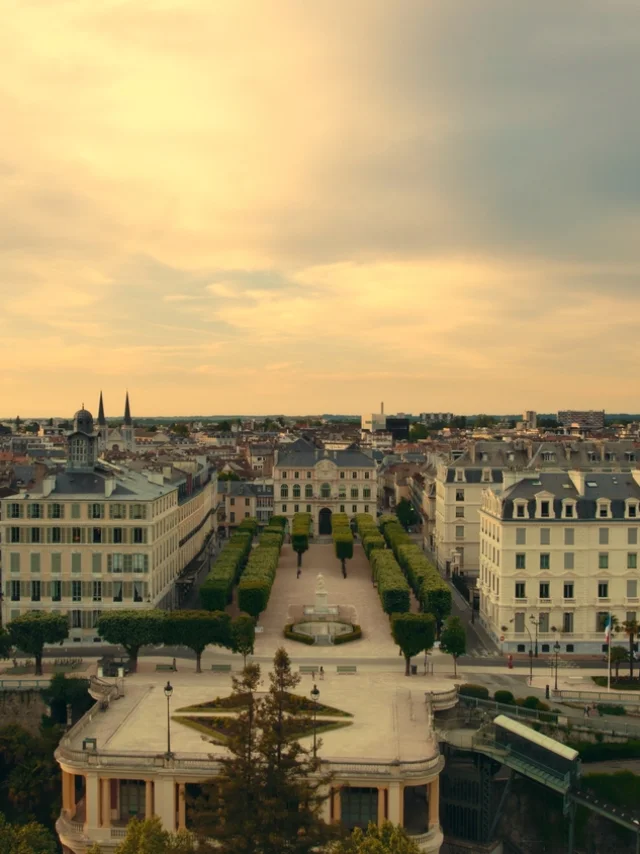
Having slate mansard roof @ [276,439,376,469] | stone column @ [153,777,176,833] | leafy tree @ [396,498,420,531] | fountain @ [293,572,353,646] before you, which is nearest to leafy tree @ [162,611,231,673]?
fountain @ [293,572,353,646]

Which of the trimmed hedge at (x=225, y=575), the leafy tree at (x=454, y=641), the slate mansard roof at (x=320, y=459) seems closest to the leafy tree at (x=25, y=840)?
the leafy tree at (x=454, y=641)

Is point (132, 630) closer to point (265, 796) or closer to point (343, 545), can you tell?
point (265, 796)

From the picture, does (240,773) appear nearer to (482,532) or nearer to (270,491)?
(482,532)

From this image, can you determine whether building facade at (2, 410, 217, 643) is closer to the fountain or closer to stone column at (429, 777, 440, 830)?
the fountain

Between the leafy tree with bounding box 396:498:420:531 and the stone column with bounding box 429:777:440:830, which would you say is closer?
the stone column with bounding box 429:777:440:830

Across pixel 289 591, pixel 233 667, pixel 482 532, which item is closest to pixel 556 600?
pixel 482 532

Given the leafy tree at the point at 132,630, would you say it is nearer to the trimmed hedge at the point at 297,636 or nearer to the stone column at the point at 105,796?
the trimmed hedge at the point at 297,636
